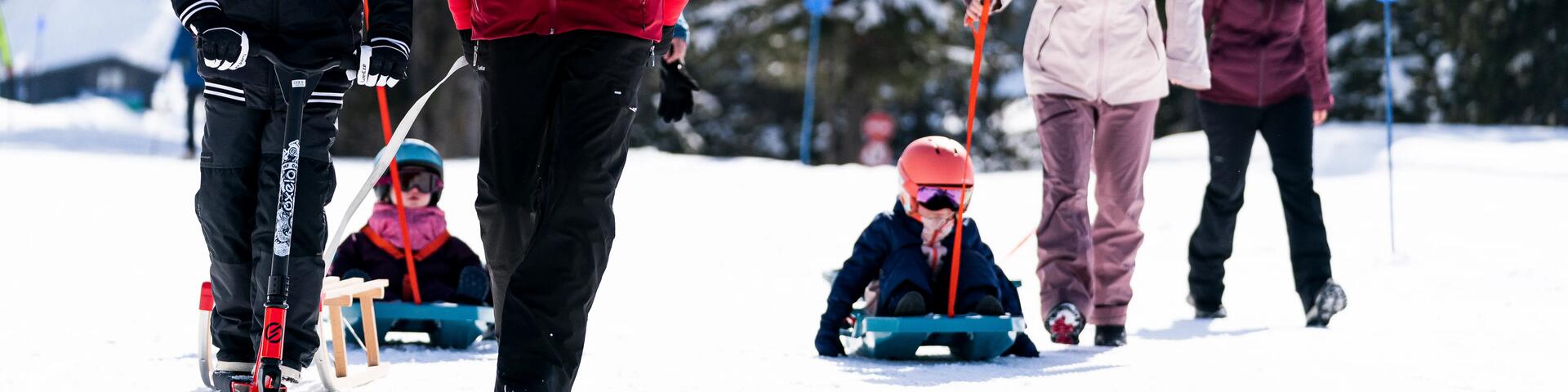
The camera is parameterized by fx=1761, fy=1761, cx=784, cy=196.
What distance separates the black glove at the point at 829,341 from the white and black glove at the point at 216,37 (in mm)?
2198

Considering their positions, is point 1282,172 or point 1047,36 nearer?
point 1047,36

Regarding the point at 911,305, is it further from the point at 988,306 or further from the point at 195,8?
the point at 195,8

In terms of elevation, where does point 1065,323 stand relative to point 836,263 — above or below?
below

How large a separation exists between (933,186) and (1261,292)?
3.49 m

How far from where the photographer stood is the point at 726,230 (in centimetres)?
1042

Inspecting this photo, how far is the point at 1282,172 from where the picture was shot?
22.5 feet

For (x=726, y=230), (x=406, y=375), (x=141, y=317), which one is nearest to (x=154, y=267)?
(x=141, y=317)

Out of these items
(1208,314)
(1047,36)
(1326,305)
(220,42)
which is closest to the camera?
(220,42)

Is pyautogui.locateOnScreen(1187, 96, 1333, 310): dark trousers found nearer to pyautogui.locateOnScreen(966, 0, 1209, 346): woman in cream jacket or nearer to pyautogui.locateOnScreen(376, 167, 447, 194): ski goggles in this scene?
pyautogui.locateOnScreen(966, 0, 1209, 346): woman in cream jacket

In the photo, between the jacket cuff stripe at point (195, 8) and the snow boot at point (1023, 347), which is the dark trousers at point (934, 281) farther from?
the jacket cuff stripe at point (195, 8)

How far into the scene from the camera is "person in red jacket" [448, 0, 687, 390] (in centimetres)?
341

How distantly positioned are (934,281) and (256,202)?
2.19 meters

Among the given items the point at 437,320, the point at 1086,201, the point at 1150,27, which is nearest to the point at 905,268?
the point at 1086,201

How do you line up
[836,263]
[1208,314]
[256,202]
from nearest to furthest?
1. [256,202]
2. [1208,314]
3. [836,263]
